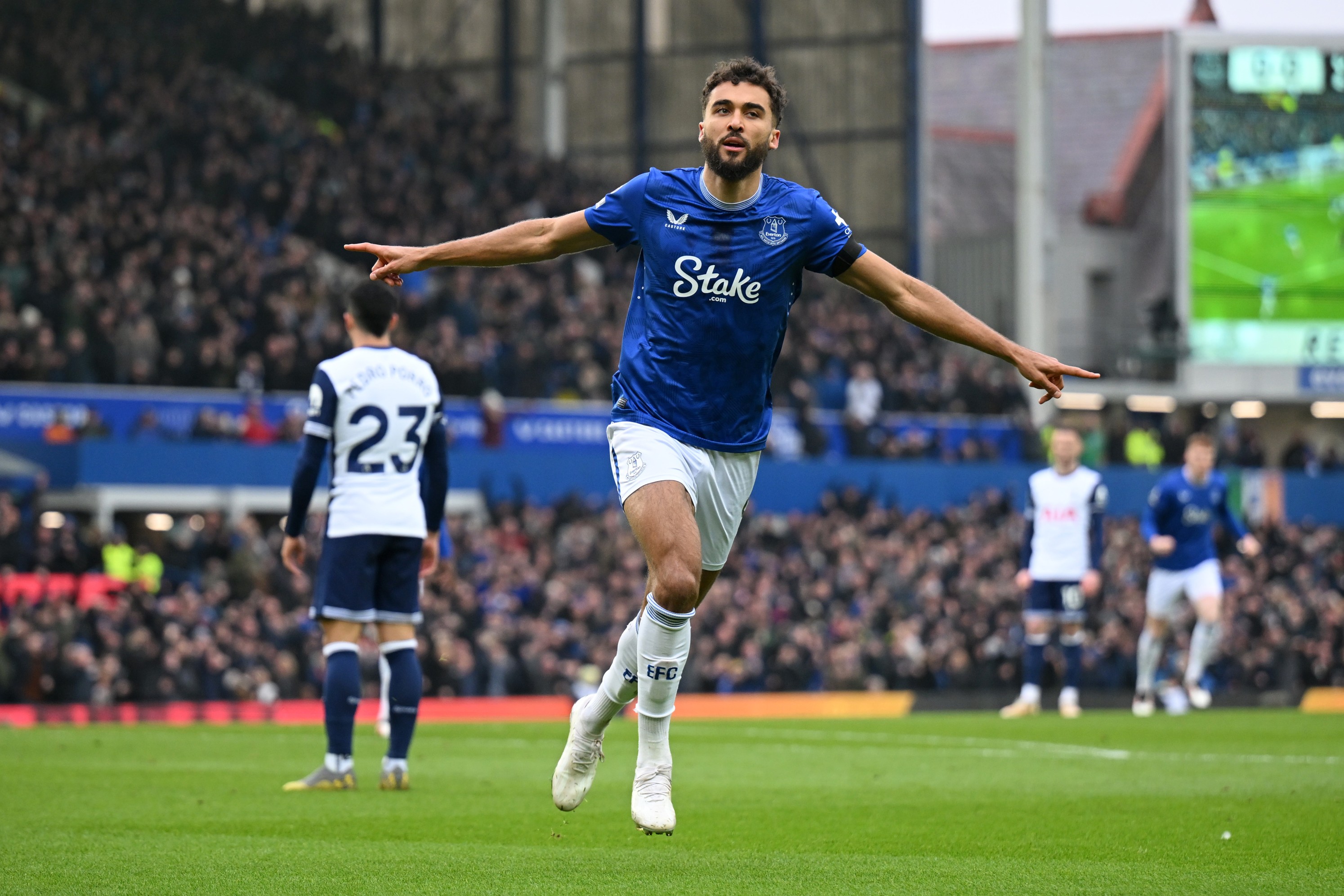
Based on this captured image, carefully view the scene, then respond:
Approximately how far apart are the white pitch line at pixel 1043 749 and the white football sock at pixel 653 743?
522cm

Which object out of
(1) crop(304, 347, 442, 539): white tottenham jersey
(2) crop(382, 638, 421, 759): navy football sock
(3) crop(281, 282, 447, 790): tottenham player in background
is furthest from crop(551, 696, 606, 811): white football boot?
(1) crop(304, 347, 442, 539): white tottenham jersey

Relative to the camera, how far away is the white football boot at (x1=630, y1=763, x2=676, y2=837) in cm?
641

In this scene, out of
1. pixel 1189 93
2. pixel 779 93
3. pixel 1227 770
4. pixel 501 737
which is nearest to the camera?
pixel 779 93

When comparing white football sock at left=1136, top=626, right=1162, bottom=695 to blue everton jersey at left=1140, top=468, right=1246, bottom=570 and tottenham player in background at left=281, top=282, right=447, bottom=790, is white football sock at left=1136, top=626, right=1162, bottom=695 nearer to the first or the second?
blue everton jersey at left=1140, top=468, right=1246, bottom=570

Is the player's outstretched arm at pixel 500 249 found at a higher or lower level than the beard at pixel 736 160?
lower

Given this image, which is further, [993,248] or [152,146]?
[993,248]

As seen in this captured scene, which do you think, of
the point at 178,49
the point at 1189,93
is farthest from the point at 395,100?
the point at 1189,93

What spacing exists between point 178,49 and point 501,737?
21.8 meters

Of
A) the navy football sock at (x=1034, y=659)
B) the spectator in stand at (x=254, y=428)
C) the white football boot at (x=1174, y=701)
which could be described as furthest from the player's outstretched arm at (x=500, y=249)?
the spectator in stand at (x=254, y=428)

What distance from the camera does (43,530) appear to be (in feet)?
69.3

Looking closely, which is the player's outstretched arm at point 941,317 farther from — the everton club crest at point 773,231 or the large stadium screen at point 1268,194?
the large stadium screen at point 1268,194

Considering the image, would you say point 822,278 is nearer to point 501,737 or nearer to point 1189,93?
point 1189,93

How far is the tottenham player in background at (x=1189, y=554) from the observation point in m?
17.7

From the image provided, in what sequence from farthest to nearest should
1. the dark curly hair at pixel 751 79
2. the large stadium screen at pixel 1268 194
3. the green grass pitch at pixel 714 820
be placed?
the large stadium screen at pixel 1268 194 < the dark curly hair at pixel 751 79 < the green grass pitch at pixel 714 820
